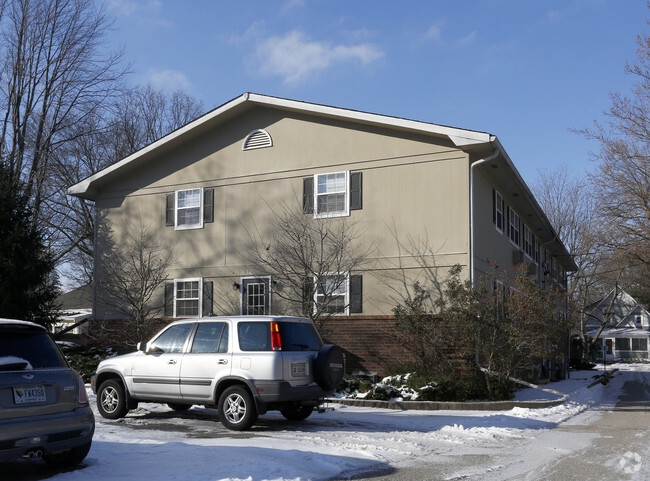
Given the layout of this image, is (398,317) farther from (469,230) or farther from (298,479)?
(298,479)

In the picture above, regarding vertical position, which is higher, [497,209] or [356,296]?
[497,209]

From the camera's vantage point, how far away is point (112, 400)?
1188cm

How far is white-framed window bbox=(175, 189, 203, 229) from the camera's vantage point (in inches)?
858

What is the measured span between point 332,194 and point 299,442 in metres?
11.2

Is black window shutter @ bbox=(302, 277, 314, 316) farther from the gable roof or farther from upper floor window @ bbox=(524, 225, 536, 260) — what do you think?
the gable roof

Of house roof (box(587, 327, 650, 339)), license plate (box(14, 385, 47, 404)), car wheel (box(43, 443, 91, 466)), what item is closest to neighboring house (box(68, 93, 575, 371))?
car wheel (box(43, 443, 91, 466))

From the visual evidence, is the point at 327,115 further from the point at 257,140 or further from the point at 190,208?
→ the point at 190,208

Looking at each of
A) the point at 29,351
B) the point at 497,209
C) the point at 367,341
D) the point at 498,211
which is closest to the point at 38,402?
the point at 29,351

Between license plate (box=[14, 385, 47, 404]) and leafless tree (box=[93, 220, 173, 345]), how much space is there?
44.5 ft

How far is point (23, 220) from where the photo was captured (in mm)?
20219

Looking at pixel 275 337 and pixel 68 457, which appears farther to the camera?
pixel 275 337

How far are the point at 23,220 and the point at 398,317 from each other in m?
11.3

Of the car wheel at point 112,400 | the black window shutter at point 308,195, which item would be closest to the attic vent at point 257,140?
the black window shutter at point 308,195

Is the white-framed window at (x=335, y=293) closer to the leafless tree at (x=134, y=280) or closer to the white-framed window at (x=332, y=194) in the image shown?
the white-framed window at (x=332, y=194)
